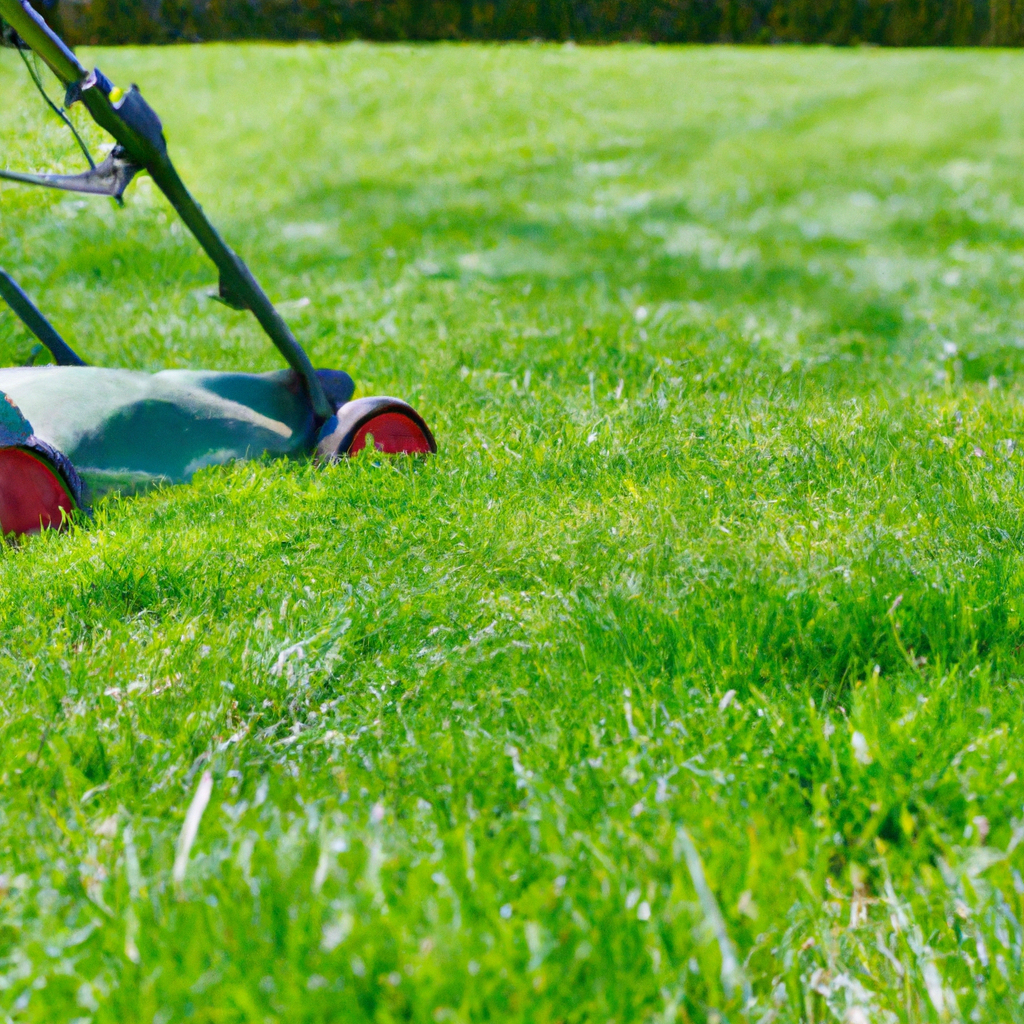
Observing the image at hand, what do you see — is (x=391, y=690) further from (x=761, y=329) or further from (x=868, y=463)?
(x=761, y=329)

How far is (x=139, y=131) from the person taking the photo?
102 inches

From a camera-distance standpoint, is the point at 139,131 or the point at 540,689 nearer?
the point at 540,689

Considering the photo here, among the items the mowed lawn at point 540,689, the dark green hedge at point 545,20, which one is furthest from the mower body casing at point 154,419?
the dark green hedge at point 545,20

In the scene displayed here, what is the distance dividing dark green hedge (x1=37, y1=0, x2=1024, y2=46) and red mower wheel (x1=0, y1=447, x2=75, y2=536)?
2629 mm

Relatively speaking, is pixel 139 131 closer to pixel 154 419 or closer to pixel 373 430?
pixel 154 419

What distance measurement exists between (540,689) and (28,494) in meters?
1.38

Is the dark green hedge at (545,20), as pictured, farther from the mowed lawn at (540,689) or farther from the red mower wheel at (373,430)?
the red mower wheel at (373,430)

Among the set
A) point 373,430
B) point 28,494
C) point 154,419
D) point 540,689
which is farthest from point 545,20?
point 540,689

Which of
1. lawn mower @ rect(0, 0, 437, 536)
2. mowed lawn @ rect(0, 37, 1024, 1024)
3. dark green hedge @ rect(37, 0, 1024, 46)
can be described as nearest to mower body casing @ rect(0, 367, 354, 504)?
lawn mower @ rect(0, 0, 437, 536)

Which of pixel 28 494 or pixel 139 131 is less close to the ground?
pixel 139 131

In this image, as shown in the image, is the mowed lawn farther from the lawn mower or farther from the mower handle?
the mower handle

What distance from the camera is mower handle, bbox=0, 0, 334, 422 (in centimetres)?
242

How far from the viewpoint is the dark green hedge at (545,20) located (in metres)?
4.47

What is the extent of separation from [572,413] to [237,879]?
2274 mm
